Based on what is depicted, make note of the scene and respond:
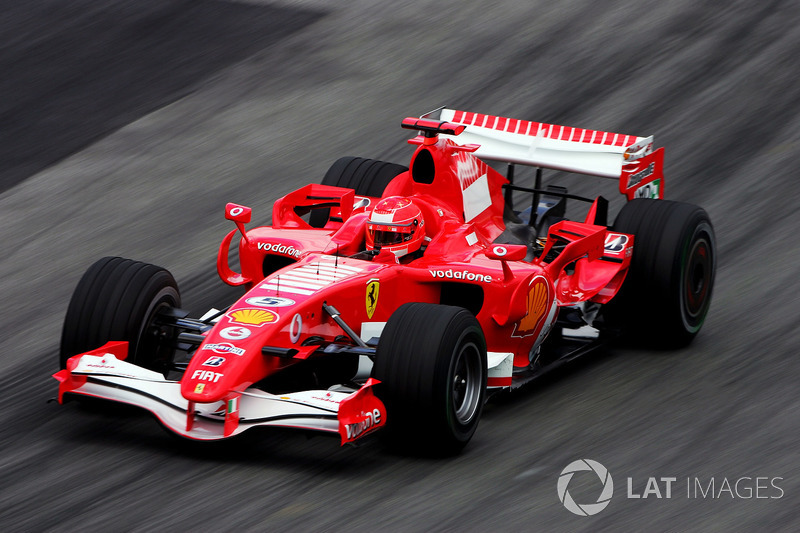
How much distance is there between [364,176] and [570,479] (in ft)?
15.4

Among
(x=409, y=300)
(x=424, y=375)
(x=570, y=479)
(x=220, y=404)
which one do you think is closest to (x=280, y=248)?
Answer: (x=409, y=300)

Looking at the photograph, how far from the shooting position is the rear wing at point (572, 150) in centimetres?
1138

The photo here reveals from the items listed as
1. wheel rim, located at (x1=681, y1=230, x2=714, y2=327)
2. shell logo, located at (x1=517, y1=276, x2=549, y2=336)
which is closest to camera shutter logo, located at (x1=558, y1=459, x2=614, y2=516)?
shell logo, located at (x1=517, y1=276, x2=549, y2=336)

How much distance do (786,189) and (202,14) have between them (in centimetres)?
985

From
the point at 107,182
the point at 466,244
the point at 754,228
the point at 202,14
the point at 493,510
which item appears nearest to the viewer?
Answer: the point at 493,510

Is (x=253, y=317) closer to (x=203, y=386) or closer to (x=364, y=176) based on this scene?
(x=203, y=386)

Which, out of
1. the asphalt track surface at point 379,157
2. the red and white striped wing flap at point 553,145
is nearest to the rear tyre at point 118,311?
the asphalt track surface at point 379,157

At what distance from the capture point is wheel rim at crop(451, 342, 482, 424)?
8.49m

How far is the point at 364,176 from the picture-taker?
12.0m

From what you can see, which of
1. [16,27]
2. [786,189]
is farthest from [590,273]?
[16,27]

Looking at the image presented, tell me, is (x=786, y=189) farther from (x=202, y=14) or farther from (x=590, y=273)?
(x=202, y=14)

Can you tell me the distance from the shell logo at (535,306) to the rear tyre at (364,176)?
8.39ft

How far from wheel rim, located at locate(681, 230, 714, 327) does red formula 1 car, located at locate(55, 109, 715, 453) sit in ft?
0.07

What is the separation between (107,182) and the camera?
15.4 meters
